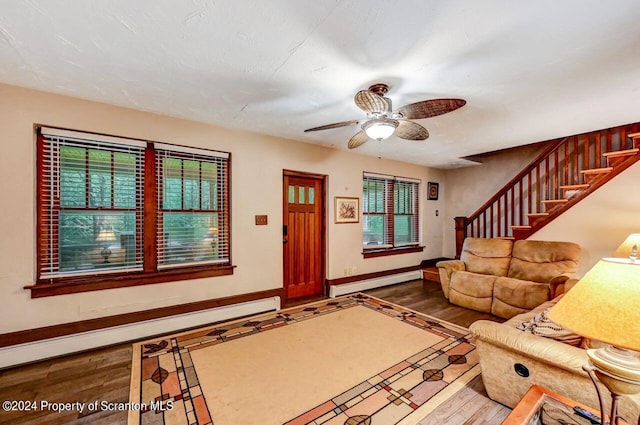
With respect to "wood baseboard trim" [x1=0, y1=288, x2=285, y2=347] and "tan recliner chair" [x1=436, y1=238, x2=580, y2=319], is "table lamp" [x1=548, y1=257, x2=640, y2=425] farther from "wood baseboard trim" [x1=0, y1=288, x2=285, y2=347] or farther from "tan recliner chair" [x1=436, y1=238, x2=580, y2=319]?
"wood baseboard trim" [x1=0, y1=288, x2=285, y2=347]

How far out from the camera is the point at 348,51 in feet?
5.85

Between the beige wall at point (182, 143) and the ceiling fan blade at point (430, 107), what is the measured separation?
85.4 inches

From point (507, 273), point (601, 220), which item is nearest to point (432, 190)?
point (507, 273)

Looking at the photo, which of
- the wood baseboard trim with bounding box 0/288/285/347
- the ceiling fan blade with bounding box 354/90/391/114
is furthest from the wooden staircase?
the wood baseboard trim with bounding box 0/288/285/347

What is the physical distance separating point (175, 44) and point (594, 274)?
2.40 meters

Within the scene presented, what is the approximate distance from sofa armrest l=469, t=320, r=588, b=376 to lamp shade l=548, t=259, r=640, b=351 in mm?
914

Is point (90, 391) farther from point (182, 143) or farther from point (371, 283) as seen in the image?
point (371, 283)

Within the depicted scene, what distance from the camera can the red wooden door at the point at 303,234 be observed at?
4.07 meters

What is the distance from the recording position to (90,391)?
203cm

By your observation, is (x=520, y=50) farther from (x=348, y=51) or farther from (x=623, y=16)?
(x=348, y=51)

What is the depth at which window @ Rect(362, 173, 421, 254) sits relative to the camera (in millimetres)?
4957

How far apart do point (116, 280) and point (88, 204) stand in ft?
2.66

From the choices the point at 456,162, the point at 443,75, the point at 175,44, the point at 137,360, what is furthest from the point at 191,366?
the point at 456,162

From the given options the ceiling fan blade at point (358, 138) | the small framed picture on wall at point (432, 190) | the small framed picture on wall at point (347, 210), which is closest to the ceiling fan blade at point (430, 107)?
the ceiling fan blade at point (358, 138)
